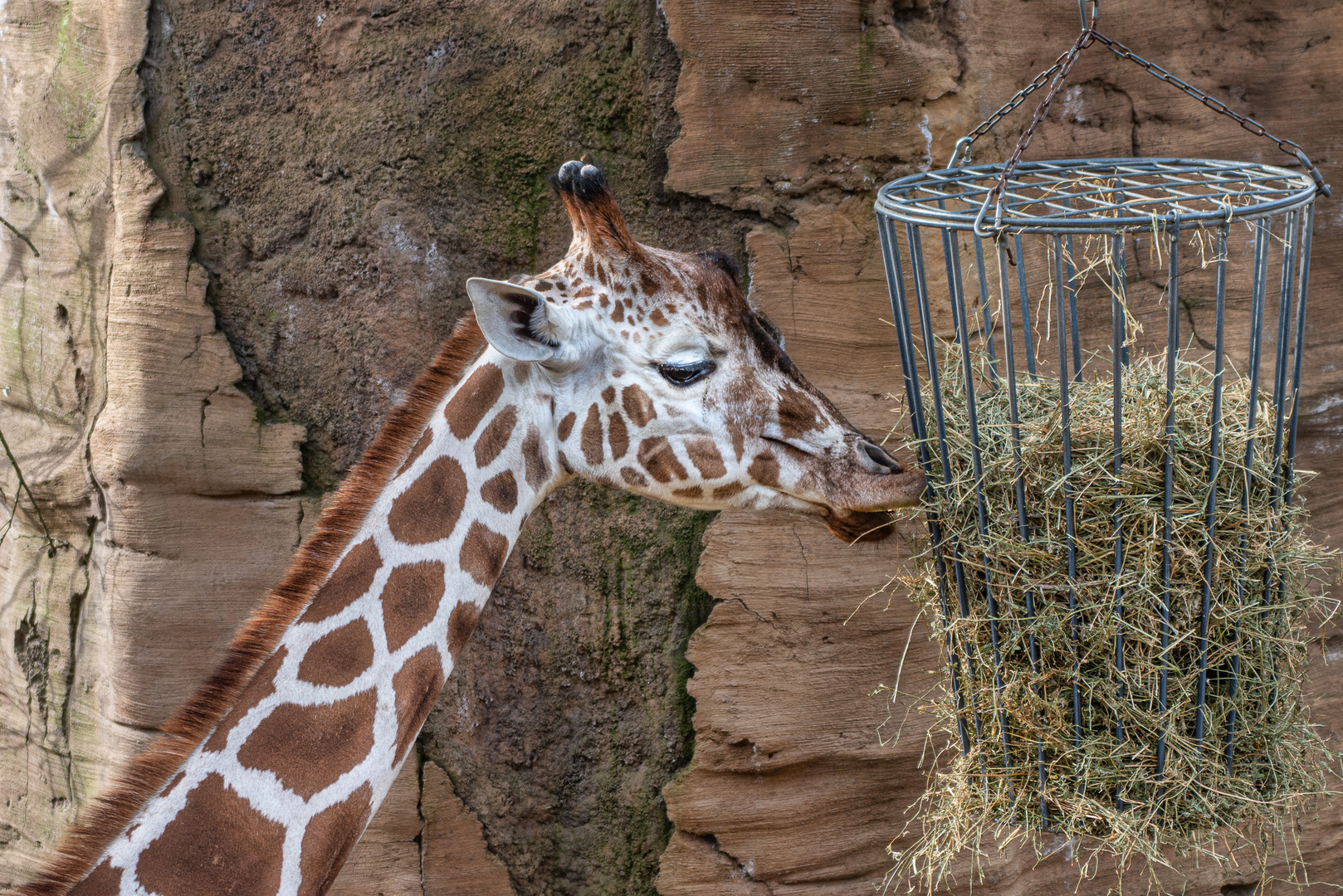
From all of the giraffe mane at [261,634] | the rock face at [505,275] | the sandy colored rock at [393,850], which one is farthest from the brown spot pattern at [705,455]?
the sandy colored rock at [393,850]

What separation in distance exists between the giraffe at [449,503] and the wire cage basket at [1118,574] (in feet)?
0.76

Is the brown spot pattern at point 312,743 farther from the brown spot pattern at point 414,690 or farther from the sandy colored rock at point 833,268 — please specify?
the sandy colored rock at point 833,268

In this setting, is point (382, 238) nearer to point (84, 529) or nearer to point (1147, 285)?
point (84, 529)

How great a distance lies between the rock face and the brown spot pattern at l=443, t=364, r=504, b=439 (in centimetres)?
115

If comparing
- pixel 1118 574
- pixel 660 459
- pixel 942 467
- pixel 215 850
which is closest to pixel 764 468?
pixel 660 459

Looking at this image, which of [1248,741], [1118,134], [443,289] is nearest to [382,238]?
[443,289]

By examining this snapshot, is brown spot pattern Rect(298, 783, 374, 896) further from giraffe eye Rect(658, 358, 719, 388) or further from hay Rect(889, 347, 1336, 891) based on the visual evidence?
hay Rect(889, 347, 1336, 891)

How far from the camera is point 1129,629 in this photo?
1.91m

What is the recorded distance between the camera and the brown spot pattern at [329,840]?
1856 millimetres

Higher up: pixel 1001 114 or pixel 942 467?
pixel 1001 114

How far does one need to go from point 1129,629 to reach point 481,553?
1209 millimetres

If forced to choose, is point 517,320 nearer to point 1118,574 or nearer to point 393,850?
point 1118,574

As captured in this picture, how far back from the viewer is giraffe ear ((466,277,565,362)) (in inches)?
75.8

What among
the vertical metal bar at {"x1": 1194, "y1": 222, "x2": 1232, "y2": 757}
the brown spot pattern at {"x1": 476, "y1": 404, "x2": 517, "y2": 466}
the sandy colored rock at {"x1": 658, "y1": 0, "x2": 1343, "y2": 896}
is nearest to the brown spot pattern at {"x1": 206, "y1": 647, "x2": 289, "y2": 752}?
the brown spot pattern at {"x1": 476, "y1": 404, "x2": 517, "y2": 466}
